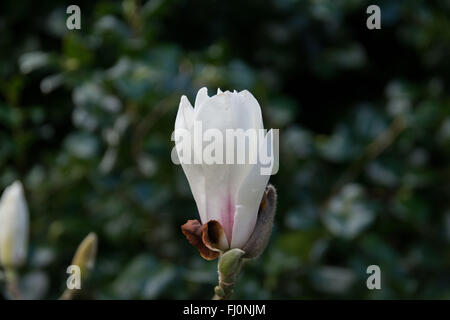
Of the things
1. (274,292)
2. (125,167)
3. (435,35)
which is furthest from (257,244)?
(435,35)

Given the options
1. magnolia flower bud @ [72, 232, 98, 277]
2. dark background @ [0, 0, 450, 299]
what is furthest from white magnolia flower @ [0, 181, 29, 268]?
dark background @ [0, 0, 450, 299]

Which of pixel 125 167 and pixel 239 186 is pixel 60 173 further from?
pixel 239 186

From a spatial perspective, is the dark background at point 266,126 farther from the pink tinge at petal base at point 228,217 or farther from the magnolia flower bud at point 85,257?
the pink tinge at petal base at point 228,217

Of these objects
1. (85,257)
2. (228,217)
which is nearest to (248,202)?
(228,217)

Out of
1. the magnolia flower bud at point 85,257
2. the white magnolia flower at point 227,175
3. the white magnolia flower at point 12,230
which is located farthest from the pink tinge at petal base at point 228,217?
the white magnolia flower at point 12,230
